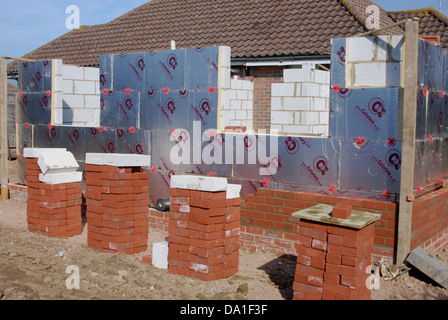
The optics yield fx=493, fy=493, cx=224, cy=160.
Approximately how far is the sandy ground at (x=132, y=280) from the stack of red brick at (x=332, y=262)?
59cm

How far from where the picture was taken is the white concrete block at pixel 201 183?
19.4ft

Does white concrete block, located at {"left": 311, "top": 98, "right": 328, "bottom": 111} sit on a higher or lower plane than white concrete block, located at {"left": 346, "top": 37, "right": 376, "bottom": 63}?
lower

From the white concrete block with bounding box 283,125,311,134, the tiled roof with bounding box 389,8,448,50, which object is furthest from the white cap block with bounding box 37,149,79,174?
the tiled roof with bounding box 389,8,448,50

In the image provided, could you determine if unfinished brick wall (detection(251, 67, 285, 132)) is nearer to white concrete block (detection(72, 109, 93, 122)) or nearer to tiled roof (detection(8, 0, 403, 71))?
tiled roof (detection(8, 0, 403, 71))

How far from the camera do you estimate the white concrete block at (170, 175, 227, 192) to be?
5.93 metres

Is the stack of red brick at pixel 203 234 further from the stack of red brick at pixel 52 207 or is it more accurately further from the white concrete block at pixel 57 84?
the white concrete block at pixel 57 84

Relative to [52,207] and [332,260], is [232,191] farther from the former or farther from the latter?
[52,207]

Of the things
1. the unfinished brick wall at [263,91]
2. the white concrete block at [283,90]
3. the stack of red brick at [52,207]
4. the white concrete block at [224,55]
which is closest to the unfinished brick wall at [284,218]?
the white concrete block at [224,55]

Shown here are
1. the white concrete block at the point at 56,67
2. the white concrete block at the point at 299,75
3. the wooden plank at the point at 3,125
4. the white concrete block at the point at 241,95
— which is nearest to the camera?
the white concrete block at the point at 299,75

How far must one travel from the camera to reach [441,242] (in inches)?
304

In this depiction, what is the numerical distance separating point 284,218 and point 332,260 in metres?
2.33

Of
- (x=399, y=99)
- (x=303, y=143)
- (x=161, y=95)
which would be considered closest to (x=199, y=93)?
(x=161, y=95)

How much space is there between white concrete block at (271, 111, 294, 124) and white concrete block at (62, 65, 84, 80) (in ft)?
14.5
